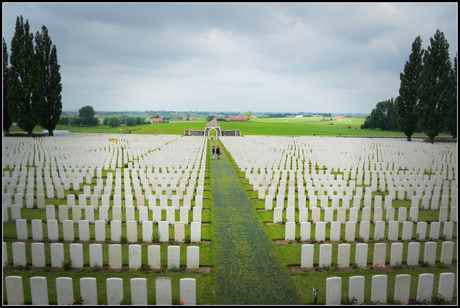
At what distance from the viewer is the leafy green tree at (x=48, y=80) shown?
4578 cm

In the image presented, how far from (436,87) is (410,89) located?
21.3 ft

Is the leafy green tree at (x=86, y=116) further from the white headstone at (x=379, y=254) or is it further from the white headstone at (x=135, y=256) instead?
the white headstone at (x=379, y=254)

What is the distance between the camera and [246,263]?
24.3 ft

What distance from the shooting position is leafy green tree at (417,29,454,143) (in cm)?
3947

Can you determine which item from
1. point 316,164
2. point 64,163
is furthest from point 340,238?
point 64,163

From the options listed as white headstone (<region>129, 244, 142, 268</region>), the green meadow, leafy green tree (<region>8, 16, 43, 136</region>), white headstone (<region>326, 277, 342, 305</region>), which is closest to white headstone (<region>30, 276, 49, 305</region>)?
white headstone (<region>129, 244, 142, 268</region>)

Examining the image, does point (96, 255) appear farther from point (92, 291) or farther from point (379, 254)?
point (379, 254)

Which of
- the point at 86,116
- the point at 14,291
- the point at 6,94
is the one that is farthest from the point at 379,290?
the point at 86,116

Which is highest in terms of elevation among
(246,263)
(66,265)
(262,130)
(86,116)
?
(86,116)

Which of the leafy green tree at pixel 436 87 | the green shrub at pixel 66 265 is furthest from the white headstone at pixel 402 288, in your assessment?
the leafy green tree at pixel 436 87

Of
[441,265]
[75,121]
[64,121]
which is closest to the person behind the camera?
[441,265]

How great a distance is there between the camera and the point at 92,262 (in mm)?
6883

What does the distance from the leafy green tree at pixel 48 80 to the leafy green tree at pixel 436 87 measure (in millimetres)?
58775

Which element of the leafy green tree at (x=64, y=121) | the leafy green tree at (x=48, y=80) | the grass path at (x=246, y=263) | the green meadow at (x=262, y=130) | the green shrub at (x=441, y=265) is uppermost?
the leafy green tree at (x=48, y=80)
